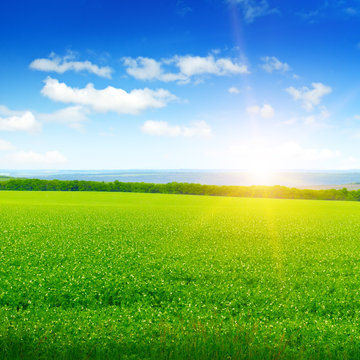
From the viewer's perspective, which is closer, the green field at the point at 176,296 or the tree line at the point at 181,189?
the green field at the point at 176,296

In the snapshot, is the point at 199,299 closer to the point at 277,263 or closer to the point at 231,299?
the point at 231,299

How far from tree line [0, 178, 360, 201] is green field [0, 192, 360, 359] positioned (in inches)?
1018

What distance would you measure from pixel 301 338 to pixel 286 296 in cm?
162

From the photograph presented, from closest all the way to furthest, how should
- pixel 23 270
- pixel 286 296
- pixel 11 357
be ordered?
1. pixel 11 357
2. pixel 286 296
3. pixel 23 270

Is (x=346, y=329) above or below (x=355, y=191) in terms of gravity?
below

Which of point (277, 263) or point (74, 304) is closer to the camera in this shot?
point (74, 304)

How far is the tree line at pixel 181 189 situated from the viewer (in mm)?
37344

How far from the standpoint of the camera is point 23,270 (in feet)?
28.0

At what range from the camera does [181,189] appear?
41156 mm

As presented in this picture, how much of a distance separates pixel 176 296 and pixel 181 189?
3386 cm

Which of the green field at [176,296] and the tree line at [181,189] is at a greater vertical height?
the tree line at [181,189]

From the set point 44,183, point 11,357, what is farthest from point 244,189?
point 11,357

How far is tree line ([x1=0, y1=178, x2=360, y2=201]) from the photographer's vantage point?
3734cm

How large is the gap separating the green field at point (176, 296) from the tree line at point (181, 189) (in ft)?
84.9
